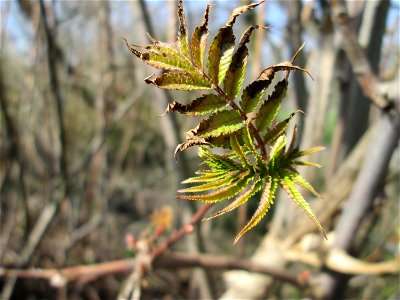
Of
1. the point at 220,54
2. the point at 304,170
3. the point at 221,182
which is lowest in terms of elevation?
the point at 304,170

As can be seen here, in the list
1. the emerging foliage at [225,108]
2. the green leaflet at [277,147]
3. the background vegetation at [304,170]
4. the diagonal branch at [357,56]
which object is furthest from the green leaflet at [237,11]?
the diagonal branch at [357,56]

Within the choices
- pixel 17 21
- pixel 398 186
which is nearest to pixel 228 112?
pixel 398 186

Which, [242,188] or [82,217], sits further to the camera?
[82,217]

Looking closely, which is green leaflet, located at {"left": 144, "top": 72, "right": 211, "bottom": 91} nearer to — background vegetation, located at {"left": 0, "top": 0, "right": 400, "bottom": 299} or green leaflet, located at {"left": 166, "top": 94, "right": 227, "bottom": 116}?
green leaflet, located at {"left": 166, "top": 94, "right": 227, "bottom": 116}

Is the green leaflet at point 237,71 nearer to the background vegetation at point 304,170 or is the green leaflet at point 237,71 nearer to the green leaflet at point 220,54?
the green leaflet at point 220,54

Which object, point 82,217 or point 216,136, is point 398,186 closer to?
point 216,136

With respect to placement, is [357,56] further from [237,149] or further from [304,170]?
[304,170]

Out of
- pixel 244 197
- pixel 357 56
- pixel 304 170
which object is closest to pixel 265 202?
pixel 244 197
